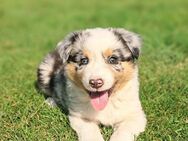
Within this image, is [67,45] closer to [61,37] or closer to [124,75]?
[124,75]

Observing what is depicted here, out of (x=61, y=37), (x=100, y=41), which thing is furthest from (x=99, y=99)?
(x=61, y=37)

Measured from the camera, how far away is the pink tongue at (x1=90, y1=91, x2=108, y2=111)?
6039mm

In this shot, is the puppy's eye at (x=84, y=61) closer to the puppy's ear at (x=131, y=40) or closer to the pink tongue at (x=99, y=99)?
the pink tongue at (x=99, y=99)

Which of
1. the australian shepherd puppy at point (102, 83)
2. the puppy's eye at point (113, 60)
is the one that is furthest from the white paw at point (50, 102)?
the puppy's eye at point (113, 60)

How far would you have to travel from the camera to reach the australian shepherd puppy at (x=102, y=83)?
5.90 m

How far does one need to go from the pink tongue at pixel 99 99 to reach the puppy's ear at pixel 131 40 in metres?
0.58

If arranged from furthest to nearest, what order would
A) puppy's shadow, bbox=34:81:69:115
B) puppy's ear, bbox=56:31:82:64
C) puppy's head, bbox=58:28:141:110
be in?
puppy's shadow, bbox=34:81:69:115 < puppy's ear, bbox=56:31:82:64 < puppy's head, bbox=58:28:141:110

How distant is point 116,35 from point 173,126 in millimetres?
1178

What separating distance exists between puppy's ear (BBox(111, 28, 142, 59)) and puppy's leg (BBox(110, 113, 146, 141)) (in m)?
0.70

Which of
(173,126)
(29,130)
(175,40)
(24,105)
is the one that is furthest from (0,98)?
(175,40)

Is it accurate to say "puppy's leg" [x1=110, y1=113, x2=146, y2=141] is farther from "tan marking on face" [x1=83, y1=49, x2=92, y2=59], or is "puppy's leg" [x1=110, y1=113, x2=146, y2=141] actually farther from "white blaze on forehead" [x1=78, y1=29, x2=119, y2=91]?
"tan marking on face" [x1=83, y1=49, x2=92, y2=59]

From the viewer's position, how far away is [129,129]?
6.08 metres

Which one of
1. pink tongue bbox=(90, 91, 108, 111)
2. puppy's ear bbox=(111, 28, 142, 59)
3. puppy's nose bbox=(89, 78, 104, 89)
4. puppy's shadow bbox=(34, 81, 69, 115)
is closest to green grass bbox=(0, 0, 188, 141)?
puppy's shadow bbox=(34, 81, 69, 115)

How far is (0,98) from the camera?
287 inches
